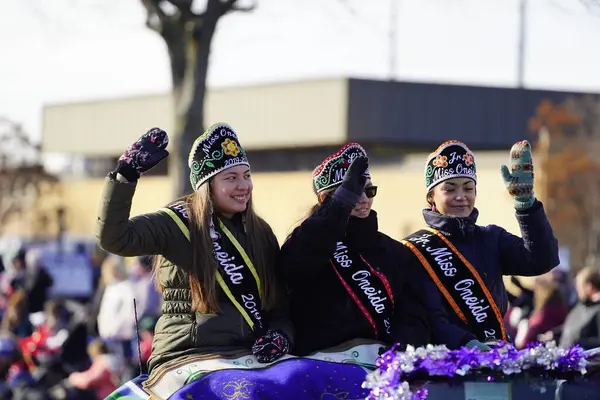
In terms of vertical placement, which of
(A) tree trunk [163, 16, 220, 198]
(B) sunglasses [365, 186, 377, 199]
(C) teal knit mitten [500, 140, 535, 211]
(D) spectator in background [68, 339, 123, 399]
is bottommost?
(D) spectator in background [68, 339, 123, 399]

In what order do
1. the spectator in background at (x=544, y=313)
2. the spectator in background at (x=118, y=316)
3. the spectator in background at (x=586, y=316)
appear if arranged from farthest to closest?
1. the spectator in background at (x=118, y=316)
2. the spectator in background at (x=544, y=313)
3. the spectator in background at (x=586, y=316)

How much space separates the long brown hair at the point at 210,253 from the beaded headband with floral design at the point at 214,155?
0.07 meters

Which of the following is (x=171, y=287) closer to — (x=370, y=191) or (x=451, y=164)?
(x=370, y=191)

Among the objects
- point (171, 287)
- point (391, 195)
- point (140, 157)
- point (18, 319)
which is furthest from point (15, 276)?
point (391, 195)

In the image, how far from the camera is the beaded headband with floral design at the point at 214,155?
6.66 m

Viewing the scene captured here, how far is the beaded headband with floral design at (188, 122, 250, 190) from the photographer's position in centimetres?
666

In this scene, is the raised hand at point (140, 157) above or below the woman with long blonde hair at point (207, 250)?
above

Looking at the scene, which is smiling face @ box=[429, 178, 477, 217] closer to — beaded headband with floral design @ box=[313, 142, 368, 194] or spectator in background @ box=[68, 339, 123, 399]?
beaded headband with floral design @ box=[313, 142, 368, 194]

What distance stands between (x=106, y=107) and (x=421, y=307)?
4452cm

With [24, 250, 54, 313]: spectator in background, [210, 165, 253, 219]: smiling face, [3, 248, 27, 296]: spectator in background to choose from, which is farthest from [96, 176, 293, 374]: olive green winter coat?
[3, 248, 27, 296]: spectator in background

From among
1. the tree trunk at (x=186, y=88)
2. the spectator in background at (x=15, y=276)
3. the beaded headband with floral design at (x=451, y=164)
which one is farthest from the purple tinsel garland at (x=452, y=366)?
the spectator in background at (x=15, y=276)

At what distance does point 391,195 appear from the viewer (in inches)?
1352

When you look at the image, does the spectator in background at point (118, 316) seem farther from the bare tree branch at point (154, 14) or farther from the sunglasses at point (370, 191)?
the sunglasses at point (370, 191)

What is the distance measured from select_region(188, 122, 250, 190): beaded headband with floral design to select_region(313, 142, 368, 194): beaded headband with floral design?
18.7 inches
